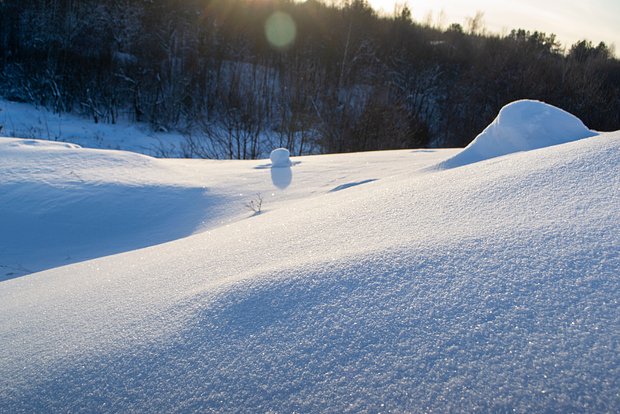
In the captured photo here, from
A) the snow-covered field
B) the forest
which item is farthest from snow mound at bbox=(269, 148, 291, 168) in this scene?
the forest

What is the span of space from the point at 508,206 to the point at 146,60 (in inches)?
767

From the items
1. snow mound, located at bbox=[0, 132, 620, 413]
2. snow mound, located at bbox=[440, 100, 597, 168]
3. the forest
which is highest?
the forest

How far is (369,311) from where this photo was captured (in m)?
0.93

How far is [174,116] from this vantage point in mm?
16781

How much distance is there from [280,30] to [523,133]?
22798 mm

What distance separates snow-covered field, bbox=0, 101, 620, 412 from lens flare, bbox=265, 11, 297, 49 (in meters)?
22.5

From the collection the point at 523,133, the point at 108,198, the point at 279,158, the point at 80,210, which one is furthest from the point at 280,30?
the point at 523,133

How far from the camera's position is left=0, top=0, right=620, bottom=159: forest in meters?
12.0

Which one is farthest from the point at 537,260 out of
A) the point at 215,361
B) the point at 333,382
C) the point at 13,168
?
the point at 13,168

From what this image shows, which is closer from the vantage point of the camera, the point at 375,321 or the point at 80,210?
the point at 375,321

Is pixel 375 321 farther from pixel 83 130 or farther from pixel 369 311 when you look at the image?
pixel 83 130

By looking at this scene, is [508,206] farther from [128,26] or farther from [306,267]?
[128,26]

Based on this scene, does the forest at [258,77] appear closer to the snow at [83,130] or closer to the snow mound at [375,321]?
the snow at [83,130]

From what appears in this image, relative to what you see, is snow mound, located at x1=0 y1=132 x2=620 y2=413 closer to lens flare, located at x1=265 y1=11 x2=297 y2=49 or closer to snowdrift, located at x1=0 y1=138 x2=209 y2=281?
snowdrift, located at x1=0 y1=138 x2=209 y2=281
